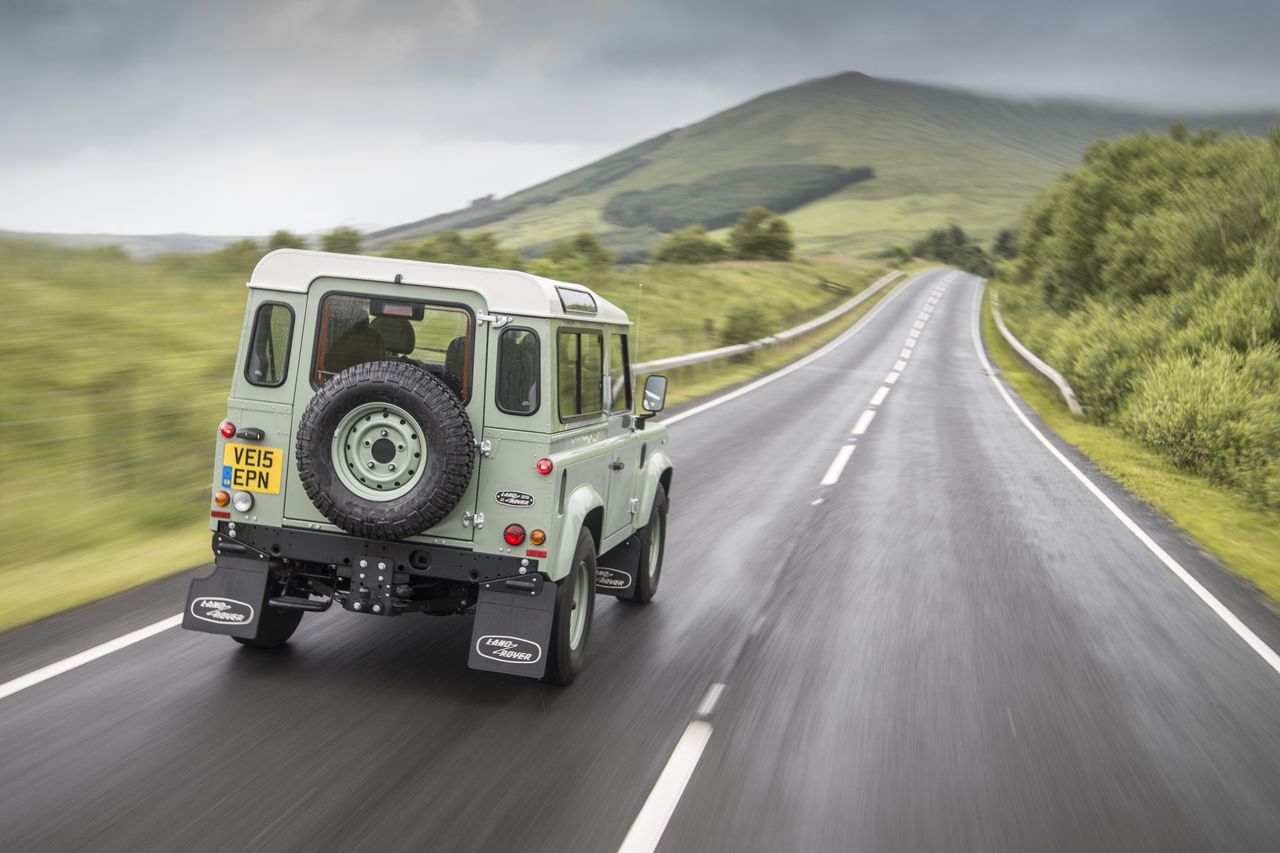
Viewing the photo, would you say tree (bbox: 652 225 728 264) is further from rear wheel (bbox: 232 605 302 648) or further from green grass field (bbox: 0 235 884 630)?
rear wheel (bbox: 232 605 302 648)

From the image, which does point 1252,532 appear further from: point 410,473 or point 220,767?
point 220,767

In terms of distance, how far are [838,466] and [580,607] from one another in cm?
985

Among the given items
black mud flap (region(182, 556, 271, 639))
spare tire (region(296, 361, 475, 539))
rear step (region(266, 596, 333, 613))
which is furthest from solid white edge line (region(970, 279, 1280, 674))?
black mud flap (region(182, 556, 271, 639))

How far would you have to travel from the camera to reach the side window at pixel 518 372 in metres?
5.58

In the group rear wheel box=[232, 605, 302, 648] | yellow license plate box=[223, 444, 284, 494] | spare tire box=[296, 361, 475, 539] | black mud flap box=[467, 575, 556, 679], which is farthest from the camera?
rear wheel box=[232, 605, 302, 648]

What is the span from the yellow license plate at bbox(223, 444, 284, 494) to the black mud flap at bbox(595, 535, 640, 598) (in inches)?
101

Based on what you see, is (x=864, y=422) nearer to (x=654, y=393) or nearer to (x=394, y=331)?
(x=654, y=393)

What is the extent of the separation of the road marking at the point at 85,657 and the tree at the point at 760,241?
75921mm

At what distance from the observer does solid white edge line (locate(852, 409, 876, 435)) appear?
65.6 ft

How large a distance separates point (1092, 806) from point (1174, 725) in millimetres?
1493

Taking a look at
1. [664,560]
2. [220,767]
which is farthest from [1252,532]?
[220,767]

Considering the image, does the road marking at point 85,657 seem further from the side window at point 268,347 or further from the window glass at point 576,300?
the window glass at point 576,300

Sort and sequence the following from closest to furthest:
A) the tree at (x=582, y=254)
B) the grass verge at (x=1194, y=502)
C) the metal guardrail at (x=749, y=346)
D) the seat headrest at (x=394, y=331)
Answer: the seat headrest at (x=394, y=331), the grass verge at (x=1194, y=502), the metal guardrail at (x=749, y=346), the tree at (x=582, y=254)

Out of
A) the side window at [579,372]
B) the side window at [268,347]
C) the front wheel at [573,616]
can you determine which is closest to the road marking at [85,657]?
the side window at [268,347]
